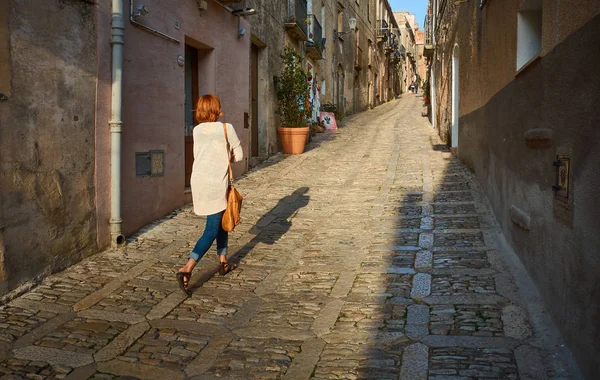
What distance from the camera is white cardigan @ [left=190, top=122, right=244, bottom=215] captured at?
4688 mm

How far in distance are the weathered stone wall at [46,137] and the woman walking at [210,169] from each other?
123 cm

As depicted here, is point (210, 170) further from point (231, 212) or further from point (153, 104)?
point (153, 104)

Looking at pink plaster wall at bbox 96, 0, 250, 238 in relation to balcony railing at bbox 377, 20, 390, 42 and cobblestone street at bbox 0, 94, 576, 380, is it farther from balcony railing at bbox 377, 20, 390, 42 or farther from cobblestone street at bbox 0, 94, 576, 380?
balcony railing at bbox 377, 20, 390, 42

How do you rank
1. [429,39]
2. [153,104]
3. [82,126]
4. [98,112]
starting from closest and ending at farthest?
[82,126] → [98,112] → [153,104] → [429,39]

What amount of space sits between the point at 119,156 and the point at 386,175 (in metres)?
5.34

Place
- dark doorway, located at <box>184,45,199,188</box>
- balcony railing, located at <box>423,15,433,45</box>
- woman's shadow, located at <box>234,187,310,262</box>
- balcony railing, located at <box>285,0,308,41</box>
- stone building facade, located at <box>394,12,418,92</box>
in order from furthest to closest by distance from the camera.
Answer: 1. stone building facade, located at <box>394,12,418,92</box>
2. balcony railing, located at <box>423,15,433,45</box>
3. balcony railing, located at <box>285,0,308,41</box>
4. dark doorway, located at <box>184,45,199,188</box>
5. woman's shadow, located at <box>234,187,310,262</box>

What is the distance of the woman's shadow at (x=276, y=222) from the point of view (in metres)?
6.14

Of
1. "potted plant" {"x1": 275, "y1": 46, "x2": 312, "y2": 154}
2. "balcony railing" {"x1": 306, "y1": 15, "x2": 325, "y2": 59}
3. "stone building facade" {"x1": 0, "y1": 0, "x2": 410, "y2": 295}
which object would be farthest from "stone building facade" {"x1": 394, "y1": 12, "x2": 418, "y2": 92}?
"stone building facade" {"x1": 0, "y1": 0, "x2": 410, "y2": 295}

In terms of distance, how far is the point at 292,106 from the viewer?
12.6 m

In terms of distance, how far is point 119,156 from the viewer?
572 cm

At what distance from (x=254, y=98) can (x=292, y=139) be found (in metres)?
1.40

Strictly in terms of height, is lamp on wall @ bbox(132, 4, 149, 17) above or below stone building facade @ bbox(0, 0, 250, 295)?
above

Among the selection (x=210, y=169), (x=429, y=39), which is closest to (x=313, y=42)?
(x=429, y=39)

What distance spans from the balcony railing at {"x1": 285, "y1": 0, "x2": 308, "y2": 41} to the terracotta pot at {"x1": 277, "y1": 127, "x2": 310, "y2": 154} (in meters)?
2.63
